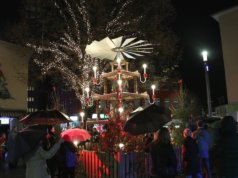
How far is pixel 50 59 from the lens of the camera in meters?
20.9

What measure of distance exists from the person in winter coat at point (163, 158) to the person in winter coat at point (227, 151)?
41.2 inches

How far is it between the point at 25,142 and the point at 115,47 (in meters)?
6.45

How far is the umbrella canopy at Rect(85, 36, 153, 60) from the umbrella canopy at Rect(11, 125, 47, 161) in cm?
565

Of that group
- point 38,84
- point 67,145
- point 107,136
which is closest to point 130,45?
point 107,136

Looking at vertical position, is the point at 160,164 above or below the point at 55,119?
below

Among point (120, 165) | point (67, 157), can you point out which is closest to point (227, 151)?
point (120, 165)

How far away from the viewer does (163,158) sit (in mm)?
5992

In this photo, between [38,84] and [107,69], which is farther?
[38,84]

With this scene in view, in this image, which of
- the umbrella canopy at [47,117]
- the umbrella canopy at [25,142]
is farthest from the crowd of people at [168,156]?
the umbrella canopy at [47,117]

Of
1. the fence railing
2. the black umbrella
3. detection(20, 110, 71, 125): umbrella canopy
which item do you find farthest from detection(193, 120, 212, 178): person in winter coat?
detection(20, 110, 71, 125): umbrella canopy

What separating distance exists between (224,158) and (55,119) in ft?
18.7

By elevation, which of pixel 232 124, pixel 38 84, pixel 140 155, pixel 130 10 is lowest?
pixel 140 155

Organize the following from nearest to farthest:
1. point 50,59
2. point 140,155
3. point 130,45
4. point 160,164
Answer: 1. point 160,164
2. point 140,155
3. point 130,45
4. point 50,59

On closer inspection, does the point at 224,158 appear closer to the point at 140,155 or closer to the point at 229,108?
the point at 140,155
